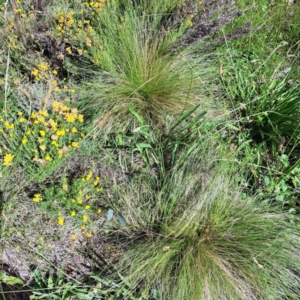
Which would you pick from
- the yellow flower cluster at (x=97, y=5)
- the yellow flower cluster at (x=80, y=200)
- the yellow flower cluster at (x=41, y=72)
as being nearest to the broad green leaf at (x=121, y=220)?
the yellow flower cluster at (x=80, y=200)

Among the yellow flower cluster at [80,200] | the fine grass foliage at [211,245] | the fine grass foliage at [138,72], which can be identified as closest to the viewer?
the fine grass foliage at [211,245]

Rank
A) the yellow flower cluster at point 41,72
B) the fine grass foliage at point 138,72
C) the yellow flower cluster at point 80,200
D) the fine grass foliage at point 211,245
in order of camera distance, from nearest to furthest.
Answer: the fine grass foliage at point 211,245 < the yellow flower cluster at point 80,200 < the yellow flower cluster at point 41,72 < the fine grass foliage at point 138,72

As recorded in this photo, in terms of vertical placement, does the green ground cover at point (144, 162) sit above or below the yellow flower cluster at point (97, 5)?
below

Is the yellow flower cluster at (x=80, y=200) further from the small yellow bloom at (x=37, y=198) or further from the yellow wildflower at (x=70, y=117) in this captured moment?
the yellow wildflower at (x=70, y=117)

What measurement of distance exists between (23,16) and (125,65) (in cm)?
77

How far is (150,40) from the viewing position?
7.58 ft

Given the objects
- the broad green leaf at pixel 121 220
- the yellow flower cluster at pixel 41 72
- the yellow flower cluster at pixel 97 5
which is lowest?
the broad green leaf at pixel 121 220

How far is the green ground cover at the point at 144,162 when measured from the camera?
1562mm

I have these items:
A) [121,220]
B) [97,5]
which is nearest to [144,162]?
[121,220]

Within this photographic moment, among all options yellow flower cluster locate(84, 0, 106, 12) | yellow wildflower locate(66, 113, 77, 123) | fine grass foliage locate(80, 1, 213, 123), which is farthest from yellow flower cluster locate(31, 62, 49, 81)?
yellow flower cluster locate(84, 0, 106, 12)

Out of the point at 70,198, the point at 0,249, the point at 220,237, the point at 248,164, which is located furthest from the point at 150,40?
the point at 0,249

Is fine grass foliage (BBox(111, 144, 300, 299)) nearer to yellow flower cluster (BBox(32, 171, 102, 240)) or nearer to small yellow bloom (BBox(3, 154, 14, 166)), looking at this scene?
yellow flower cluster (BBox(32, 171, 102, 240))

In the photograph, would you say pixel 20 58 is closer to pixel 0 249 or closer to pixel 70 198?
pixel 70 198

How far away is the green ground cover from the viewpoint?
5.12 ft
